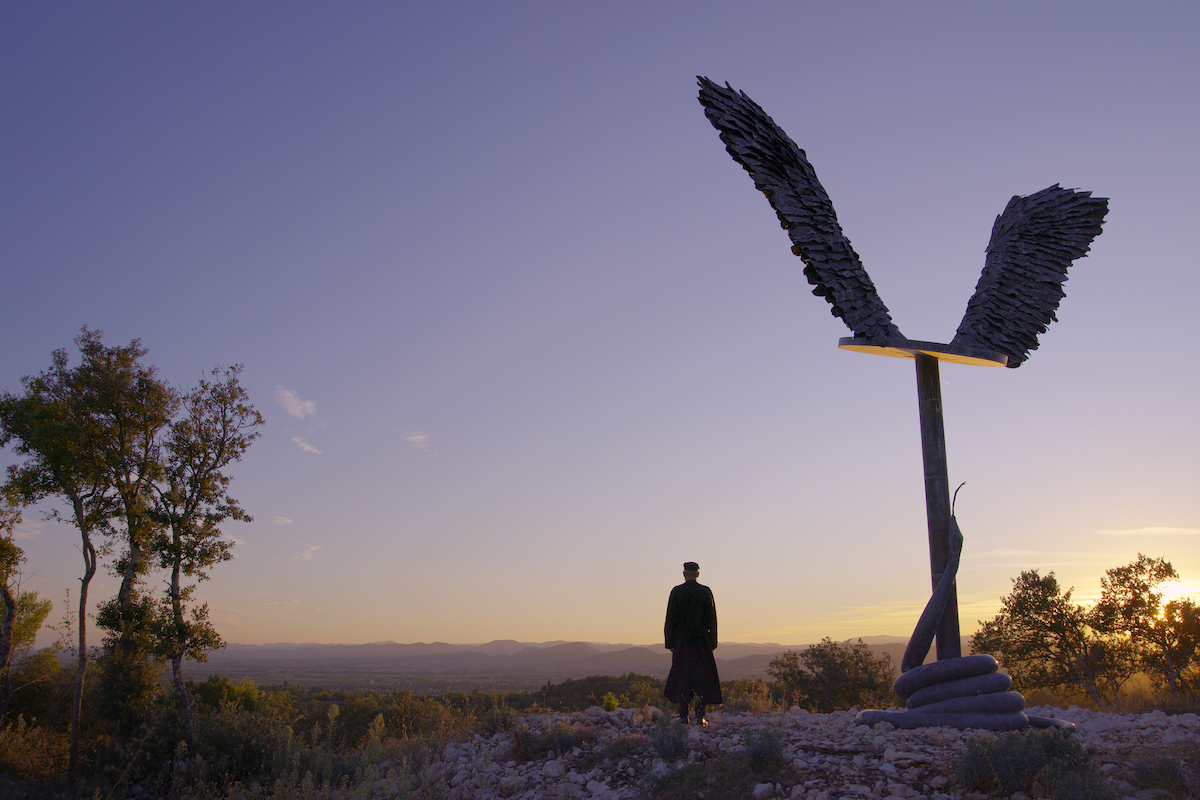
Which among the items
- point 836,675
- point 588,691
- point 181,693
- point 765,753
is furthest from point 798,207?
point 588,691

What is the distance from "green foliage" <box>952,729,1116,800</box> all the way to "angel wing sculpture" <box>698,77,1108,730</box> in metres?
2.33

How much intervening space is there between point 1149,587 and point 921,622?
1246 cm

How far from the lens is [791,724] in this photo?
7.99 metres

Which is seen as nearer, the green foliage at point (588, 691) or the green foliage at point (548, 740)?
the green foliage at point (548, 740)

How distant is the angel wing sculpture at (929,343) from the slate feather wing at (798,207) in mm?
13

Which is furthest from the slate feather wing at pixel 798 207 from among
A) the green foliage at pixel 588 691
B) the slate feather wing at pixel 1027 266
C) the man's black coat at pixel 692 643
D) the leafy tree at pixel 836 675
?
the green foliage at pixel 588 691

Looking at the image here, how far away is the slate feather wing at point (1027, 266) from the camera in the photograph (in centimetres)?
958

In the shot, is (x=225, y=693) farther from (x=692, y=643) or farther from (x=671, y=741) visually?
(x=671, y=741)

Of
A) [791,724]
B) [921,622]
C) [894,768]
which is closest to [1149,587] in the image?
[921,622]

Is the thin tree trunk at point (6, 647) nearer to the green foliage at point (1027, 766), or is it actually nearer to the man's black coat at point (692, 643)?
the man's black coat at point (692, 643)

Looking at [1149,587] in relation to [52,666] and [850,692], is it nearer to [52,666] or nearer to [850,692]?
[850,692]

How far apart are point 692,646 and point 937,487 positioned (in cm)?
374

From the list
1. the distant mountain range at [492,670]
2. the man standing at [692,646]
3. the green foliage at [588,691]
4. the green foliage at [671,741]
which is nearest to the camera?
the green foliage at [671,741]

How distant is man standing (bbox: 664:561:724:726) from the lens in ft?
27.3
